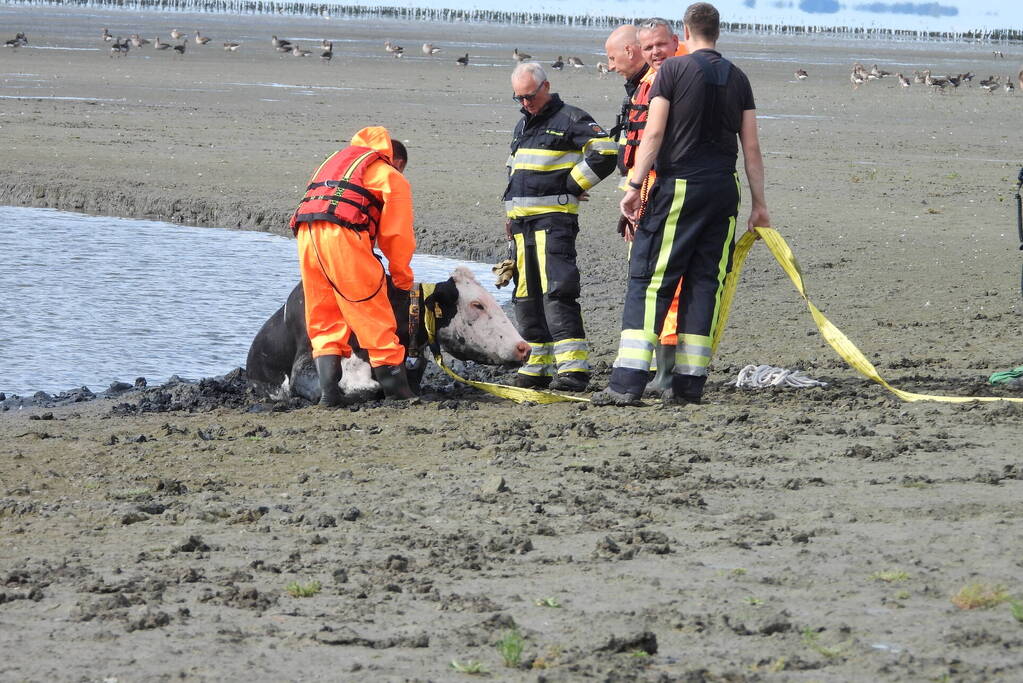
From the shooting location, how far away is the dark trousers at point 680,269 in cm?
747


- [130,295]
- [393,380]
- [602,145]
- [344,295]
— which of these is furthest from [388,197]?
[130,295]

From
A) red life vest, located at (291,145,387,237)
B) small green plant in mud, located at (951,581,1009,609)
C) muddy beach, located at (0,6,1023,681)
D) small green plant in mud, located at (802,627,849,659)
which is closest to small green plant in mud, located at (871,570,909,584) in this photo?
muddy beach, located at (0,6,1023,681)

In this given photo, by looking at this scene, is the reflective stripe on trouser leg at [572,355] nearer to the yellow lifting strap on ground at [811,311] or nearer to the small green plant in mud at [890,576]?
the yellow lifting strap on ground at [811,311]

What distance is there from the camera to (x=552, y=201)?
8.26 meters

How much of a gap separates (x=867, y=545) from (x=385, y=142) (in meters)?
4.21

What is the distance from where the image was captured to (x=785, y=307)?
1145cm

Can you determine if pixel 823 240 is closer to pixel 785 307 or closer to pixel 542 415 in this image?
pixel 785 307

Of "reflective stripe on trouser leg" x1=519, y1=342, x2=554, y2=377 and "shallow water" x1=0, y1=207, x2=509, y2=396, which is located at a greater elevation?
"reflective stripe on trouser leg" x1=519, y1=342, x2=554, y2=377

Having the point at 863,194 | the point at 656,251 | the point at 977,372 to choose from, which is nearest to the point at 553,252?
the point at 656,251

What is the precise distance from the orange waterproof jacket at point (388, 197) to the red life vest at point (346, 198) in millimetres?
29

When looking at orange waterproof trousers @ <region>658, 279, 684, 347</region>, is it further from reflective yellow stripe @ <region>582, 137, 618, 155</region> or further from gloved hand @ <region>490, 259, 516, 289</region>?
gloved hand @ <region>490, 259, 516, 289</region>

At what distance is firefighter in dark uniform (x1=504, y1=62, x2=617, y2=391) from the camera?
8.16 m

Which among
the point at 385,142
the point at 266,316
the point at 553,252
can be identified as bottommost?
the point at 266,316

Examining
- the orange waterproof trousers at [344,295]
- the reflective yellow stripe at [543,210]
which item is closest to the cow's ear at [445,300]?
the orange waterproof trousers at [344,295]
